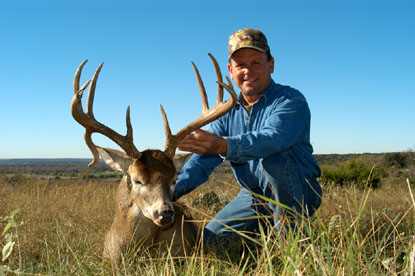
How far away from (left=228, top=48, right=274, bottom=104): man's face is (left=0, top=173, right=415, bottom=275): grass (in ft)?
3.73

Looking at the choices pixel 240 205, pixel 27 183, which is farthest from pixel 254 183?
pixel 27 183

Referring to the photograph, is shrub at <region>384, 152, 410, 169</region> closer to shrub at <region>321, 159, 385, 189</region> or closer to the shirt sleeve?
shrub at <region>321, 159, 385, 189</region>

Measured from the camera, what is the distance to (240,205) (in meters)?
4.69

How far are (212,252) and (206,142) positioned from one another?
100cm

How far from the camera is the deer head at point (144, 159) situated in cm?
357

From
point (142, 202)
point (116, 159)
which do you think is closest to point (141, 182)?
point (142, 202)

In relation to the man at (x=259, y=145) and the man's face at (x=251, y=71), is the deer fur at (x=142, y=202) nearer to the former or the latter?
the man at (x=259, y=145)

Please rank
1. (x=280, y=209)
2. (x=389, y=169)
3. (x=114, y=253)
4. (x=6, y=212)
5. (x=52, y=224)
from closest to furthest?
(x=114, y=253) → (x=280, y=209) → (x=52, y=224) → (x=6, y=212) → (x=389, y=169)

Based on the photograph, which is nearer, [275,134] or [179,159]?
[275,134]

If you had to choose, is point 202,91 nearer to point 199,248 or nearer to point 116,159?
point 116,159

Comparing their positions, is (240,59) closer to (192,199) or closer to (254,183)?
(254,183)

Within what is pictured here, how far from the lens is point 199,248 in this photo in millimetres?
3975

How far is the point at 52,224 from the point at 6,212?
131cm

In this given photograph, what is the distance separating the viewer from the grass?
2416 millimetres
